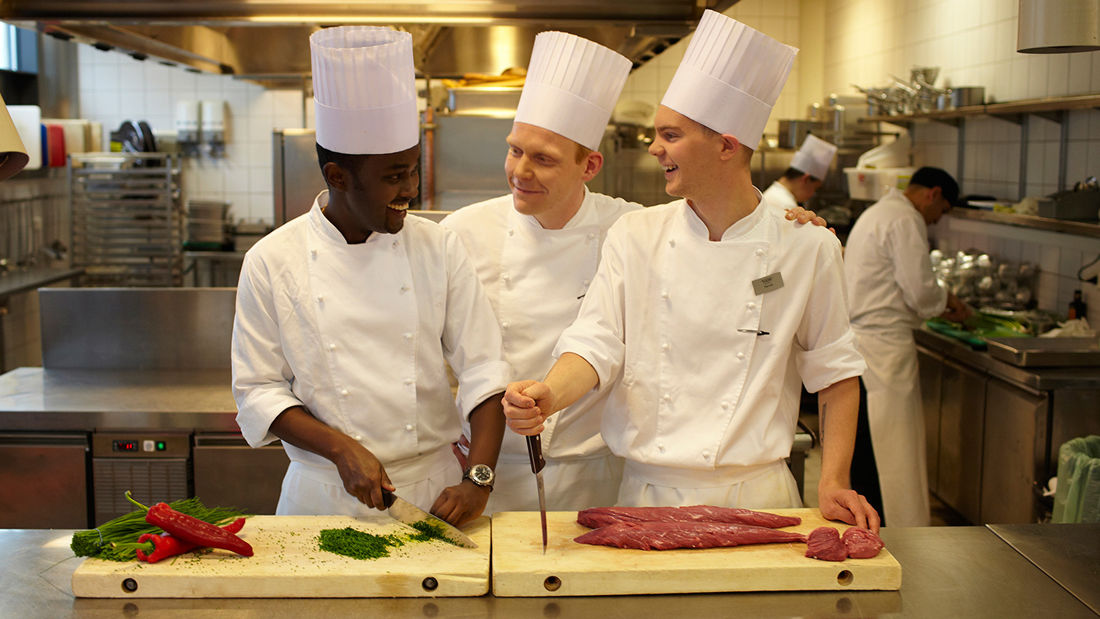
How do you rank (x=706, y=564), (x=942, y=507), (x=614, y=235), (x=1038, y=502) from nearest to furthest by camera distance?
(x=706, y=564)
(x=614, y=235)
(x=1038, y=502)
(x=942, y=507)

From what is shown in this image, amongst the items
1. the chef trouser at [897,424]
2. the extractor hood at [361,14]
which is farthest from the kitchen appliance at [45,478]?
the chef trouser at [897,424]

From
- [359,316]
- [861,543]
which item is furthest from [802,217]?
[359,316]

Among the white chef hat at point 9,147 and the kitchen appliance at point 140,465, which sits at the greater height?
the white chef hat at point 9,147

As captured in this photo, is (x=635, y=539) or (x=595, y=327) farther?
(x=595, y=327)

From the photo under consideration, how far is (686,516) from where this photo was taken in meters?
1.84

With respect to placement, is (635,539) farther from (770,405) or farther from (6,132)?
(6,132)

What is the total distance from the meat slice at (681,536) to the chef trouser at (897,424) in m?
3.09

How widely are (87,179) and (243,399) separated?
5.73m

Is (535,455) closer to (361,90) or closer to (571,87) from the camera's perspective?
(361,90)

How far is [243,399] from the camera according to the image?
2035 millimetres

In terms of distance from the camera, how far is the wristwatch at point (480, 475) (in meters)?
1.93

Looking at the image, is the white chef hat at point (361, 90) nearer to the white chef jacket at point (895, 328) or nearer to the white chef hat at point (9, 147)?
the white chef hat at point (9, 147)

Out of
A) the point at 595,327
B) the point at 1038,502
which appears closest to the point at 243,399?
the point at 595,327

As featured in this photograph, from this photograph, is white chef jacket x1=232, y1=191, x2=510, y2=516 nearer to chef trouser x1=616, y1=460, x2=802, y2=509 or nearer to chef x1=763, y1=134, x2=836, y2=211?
chef trouser x1=616, y1=460, x2=802, y2=509
